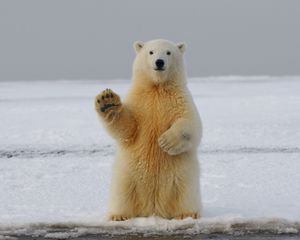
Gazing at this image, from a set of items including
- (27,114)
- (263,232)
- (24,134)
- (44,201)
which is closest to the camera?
(263,232)

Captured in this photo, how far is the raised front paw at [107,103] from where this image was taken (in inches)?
159

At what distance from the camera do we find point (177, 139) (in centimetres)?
406

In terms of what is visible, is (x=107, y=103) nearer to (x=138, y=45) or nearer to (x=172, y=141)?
(x=172, y=141)

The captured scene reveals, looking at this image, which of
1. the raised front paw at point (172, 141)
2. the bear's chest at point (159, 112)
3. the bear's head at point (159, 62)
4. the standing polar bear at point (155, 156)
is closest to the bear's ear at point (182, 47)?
the bear's head at point (159, 62)

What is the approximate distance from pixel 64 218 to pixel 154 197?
2.10ft

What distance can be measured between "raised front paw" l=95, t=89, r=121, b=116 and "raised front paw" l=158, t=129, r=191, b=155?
0.37 m

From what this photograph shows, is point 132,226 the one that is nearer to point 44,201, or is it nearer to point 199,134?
point 199,134

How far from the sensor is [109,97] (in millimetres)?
4066

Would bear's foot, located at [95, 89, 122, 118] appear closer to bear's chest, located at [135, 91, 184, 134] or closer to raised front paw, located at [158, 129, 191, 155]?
bear's chest, located at [135, 91, 184, 134]

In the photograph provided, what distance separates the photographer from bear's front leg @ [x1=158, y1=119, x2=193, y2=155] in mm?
4059

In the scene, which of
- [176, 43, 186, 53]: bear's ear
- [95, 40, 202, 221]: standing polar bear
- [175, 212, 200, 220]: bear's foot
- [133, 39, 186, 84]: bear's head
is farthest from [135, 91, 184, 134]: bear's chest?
[175, 212, 200, 220]: bear's foot

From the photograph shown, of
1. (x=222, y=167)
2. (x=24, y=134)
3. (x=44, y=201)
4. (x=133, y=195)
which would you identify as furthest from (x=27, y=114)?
Result: (x=133, y=195)

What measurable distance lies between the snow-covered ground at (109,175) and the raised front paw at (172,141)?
1.59 ft

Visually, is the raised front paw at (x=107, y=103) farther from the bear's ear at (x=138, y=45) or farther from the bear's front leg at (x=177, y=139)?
the bear's ear at (x=138, y=45)
